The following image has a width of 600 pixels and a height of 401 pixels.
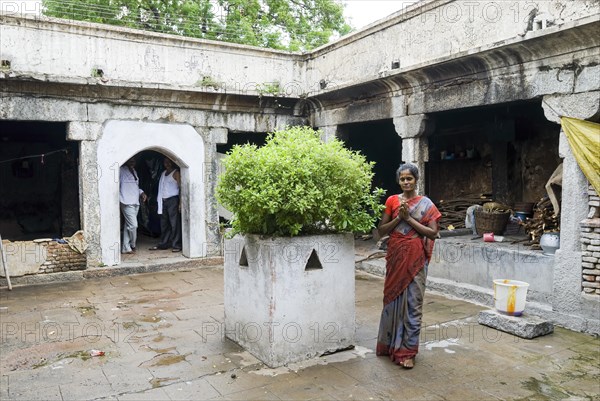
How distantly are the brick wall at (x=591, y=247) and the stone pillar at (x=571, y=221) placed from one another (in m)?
0.05

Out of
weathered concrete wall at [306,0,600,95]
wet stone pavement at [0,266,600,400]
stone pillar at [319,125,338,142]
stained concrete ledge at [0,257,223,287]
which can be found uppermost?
weathered concrete wall at [306,0,600,95]

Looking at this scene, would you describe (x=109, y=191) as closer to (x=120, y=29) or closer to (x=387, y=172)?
(x=120, y=29)

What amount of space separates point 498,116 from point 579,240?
4.86 meters

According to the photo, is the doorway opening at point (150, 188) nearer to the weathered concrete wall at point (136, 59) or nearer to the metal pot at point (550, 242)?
the weathered concrete wall at point (136, 59)

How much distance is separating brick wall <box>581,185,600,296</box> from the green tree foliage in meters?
13.3

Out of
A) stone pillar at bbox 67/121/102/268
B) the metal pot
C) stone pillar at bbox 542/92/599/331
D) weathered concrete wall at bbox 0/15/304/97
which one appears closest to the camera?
stone pillar at bbox 542/92/599/331

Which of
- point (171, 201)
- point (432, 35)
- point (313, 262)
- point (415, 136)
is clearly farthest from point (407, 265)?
point (171, 201)

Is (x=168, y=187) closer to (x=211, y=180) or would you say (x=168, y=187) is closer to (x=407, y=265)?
(x=211, y=180)

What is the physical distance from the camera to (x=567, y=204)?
6.00 meters

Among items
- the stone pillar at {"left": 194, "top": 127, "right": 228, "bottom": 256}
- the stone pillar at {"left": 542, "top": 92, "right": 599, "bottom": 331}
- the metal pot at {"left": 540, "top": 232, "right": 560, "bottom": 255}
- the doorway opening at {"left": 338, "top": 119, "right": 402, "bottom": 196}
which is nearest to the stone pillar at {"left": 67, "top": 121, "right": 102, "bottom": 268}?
the stone pillar at {"left": 194, "top": 127, "right": 228, "bottom": 256}

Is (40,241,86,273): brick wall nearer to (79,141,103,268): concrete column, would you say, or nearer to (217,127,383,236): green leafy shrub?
(79,141,103,268): concrete column

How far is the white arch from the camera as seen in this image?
29.5 ft

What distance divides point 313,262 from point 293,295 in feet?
1.23

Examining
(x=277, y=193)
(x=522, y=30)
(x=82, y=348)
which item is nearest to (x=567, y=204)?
(x=522, y=30)
